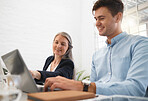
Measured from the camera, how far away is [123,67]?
3.47 ft

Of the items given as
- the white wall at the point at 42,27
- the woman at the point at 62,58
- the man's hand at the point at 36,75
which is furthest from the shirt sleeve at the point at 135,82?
the white wall at the point at 42,27

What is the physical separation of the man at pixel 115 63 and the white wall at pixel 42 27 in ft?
9.12

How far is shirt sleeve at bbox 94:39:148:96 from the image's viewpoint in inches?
30.6

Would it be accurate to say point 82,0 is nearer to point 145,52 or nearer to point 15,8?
point 15,8

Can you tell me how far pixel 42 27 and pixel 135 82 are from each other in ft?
11.9

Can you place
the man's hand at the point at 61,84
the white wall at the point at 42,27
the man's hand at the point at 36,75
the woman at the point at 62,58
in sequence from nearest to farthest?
1. the man's hand at the point at 61,84
2. the man's hand at the point at 36,75
3. the woman at the point at 62,58
4. the white wall at the point at 42,27

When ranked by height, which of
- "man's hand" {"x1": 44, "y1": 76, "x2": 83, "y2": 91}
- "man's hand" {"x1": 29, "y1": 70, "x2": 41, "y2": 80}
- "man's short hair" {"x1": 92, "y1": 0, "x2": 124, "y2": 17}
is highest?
"man's short hair" {"x1": 92, "y1": 0, "x2": 124, "y2": 17}

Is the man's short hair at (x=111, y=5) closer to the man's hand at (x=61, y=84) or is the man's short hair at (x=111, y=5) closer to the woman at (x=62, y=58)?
the woman at (x=62, y=58)

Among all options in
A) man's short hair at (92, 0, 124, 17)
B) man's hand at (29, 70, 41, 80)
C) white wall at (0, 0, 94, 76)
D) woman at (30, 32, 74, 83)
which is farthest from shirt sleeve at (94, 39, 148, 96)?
white wall at (0, 0, 94, 76)

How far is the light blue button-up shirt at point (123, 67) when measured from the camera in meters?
0.79

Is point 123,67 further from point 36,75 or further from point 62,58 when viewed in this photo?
point 62,58

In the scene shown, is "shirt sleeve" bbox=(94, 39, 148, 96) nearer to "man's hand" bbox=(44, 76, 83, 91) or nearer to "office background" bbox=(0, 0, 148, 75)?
"man's hand" bbox=(44, 76, 83, 91)

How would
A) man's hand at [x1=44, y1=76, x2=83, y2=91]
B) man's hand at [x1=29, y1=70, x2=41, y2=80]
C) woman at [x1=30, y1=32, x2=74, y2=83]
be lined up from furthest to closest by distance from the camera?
woman at [x1=30, y1=32, x2=74, y2=83], man's hand at [x1=29, y1=70, x2=41, y2=80], man's hand at [x1=44, y1=76, x2=83, y2=91]

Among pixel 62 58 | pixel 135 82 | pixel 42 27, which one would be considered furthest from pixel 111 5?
pixel 42 27
